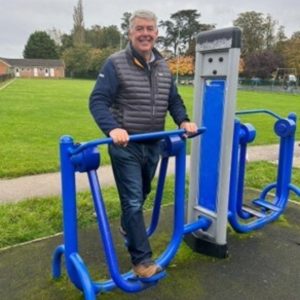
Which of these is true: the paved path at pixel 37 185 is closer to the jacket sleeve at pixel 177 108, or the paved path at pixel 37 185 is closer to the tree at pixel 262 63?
the jacket sleeve at pixel 177 108

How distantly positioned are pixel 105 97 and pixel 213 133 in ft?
2.96

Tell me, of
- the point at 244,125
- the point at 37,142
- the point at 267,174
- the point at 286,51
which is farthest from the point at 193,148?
the point at 286,51

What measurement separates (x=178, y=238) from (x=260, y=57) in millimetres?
55158

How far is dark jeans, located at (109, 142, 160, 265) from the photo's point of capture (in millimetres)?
2455

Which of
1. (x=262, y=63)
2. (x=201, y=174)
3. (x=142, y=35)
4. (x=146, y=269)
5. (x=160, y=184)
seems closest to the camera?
(x=146, y=269)

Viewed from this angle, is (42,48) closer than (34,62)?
No

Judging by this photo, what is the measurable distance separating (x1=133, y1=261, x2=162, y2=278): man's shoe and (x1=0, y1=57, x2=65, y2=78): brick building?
7659 centimetres

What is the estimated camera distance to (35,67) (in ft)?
262

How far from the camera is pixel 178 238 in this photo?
2768 millimetres

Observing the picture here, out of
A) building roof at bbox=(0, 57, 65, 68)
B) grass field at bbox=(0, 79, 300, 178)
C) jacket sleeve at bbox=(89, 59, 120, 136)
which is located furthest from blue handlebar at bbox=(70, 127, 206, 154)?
building roof at bbox=(0, 57, 65, 68)

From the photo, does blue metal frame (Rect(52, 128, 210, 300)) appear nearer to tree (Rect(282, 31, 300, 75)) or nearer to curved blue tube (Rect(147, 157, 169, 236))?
Answer: curved blue tube (Rect(147, 157, 169, 236))

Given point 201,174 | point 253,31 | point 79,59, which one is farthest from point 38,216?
point 79,59

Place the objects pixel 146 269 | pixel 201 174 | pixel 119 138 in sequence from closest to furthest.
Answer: pixel 119 138 → pixel 146 269 → pixel 201 174

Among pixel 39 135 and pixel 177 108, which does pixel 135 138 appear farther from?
pixel 39 135
